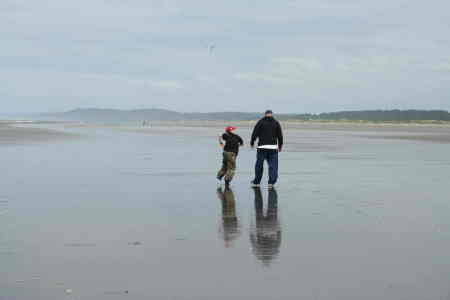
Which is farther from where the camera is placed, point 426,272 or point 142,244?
point 142,244

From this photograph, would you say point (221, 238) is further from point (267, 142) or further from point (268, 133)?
point (268, 133)

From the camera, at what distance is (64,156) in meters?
23.1

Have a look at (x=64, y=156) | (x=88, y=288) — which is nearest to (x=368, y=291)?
(x=88, y=288)

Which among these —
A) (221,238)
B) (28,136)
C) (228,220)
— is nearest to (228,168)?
(228,220)

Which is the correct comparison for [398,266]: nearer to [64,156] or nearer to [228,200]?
[228,200]

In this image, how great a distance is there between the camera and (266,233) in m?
8.42

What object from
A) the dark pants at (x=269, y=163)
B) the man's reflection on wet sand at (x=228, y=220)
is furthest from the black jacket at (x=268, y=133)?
the man's reflection on wet sand at (x=228, y=220)

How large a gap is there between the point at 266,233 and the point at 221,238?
0.69 m

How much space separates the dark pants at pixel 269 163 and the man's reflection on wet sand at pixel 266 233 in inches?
103

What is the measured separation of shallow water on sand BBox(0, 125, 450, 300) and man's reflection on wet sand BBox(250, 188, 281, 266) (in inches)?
0.9

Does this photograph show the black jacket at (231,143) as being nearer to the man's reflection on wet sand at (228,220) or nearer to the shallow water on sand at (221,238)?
the shallow water on sand at (221,238)

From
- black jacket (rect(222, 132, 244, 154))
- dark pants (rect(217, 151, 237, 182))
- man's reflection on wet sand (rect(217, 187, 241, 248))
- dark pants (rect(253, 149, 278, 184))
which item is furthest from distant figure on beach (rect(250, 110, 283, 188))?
man's reflection on wet sand (rect(217, 187, 241, 248))

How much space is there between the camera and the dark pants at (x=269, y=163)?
46.4 ft

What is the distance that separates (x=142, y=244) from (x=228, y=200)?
4.31 metres
